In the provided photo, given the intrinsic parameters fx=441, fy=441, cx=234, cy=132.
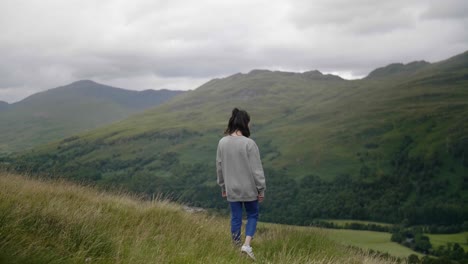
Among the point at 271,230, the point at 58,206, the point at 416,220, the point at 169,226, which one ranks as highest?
the point at 58,206

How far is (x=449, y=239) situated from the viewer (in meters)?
120

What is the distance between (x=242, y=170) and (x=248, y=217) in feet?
3.18

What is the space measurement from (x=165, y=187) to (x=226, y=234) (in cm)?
18039

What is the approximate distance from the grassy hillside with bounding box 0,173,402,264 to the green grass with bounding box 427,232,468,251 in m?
112

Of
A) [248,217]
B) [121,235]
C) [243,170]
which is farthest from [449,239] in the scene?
[121,235]

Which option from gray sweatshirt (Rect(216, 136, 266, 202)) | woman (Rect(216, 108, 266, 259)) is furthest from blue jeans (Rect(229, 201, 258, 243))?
gray sweatshirt (Rect(216, 136, 266, 202))

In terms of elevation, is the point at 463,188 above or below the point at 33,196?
below

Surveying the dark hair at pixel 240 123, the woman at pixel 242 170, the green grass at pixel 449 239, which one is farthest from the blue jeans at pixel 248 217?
the green grass at pixel 449 239

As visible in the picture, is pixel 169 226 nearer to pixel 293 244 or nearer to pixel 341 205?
pixel 293 244

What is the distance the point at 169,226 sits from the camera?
348 inches

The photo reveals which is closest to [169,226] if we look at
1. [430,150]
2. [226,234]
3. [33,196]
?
[226,234]

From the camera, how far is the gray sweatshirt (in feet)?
27.0

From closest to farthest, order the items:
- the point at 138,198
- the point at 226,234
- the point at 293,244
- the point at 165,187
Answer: the point at 293,244 < the point at 226,234 < the point at 138,198 < the point at 165,187

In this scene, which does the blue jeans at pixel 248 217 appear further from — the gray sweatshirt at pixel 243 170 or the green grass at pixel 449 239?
the green grass at pixel 449 239
